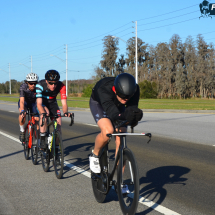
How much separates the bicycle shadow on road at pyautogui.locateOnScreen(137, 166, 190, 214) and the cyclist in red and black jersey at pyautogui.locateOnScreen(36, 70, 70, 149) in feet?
6.13

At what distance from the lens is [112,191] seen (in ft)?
15.5

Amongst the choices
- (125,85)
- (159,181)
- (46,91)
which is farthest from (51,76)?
(159,181)

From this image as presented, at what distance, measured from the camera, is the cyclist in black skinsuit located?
341cm

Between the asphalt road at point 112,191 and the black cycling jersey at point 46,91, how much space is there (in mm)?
1406

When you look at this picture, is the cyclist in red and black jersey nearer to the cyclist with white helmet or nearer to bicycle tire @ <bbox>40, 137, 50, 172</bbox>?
bicycle tire @ <bbox>40, 137, 50, 172</bbox>

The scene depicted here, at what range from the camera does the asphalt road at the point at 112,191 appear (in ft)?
13.2

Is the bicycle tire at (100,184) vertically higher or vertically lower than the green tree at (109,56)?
lower

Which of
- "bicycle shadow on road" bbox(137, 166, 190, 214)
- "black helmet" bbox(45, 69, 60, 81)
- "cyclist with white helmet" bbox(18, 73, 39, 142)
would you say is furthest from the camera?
"cyclist with white helmet" bbox(18, 73, 39, 142)

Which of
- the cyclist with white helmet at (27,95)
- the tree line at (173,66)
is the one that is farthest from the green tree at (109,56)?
the cyclist with white helmet at (27,95)

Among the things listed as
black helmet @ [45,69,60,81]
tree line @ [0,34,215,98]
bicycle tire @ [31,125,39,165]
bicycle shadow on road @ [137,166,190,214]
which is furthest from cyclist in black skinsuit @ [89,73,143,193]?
tree line @ [0,34,215,98]

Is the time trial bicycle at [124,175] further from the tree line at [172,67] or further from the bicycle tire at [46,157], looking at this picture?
the tree line at [172,67]

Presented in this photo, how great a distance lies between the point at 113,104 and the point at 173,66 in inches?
2892

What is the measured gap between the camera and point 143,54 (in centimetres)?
8162

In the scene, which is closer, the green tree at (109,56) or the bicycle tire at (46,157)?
the bicycle tire at (46,157)
